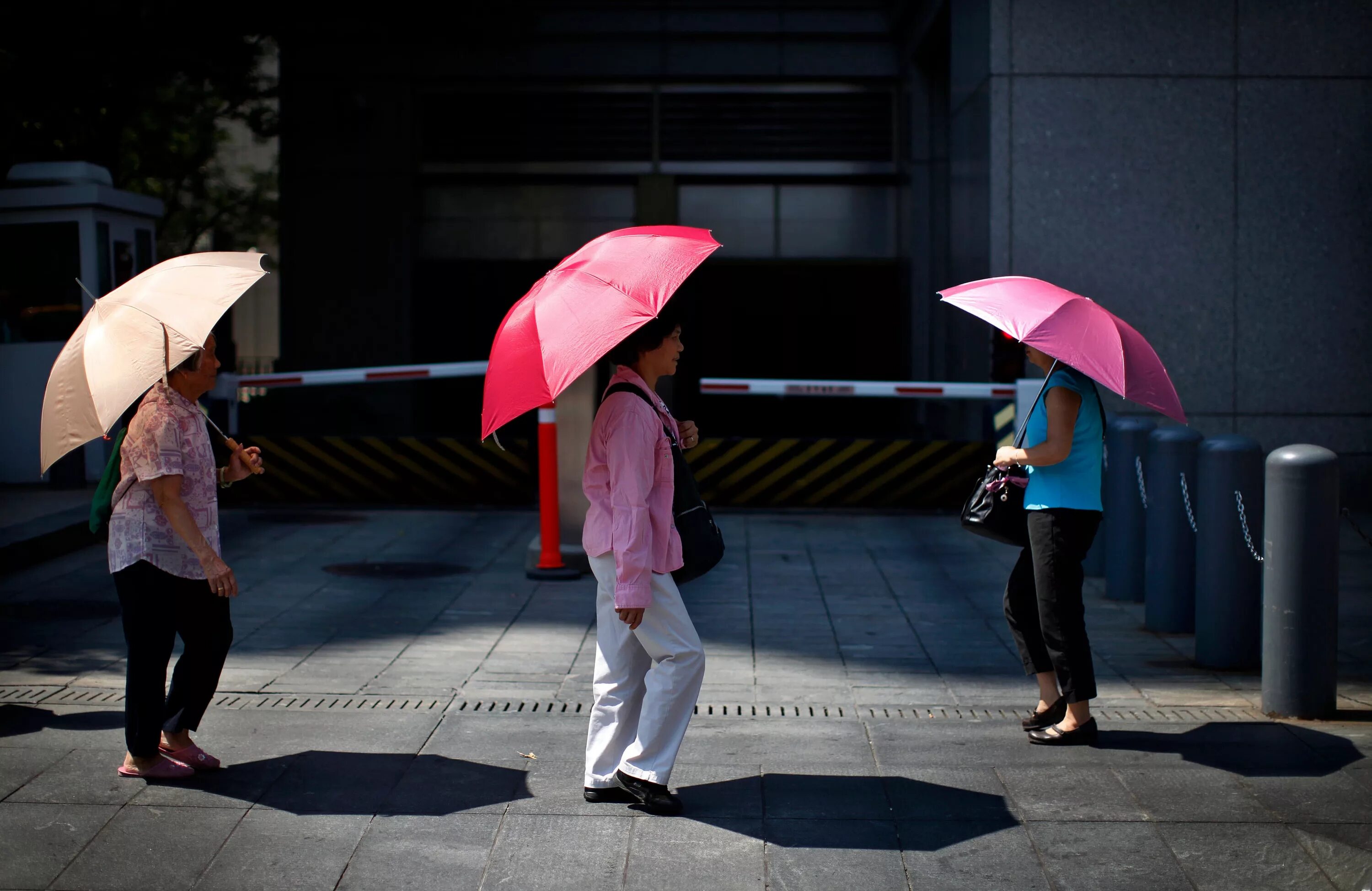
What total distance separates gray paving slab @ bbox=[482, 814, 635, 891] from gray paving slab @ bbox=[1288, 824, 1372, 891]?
2100mm

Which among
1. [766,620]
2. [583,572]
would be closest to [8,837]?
[766,620]

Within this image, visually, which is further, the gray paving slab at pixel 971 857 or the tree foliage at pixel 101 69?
the tree foliage at pixel 101 69

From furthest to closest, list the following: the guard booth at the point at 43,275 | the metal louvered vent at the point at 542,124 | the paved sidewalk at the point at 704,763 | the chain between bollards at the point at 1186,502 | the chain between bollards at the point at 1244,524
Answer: the metal louvered vent at the point at 542,124, the guard booth at the point at 43,275, the chain between bollards at the point at 1186,502, the chain between bollards at the point at 1244,524, the paved sidewalk at the point at 704,763

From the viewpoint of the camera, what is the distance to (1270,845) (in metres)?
4.39

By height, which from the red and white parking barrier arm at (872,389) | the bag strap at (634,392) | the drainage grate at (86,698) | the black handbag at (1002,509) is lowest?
the drainage grate at (86,698)

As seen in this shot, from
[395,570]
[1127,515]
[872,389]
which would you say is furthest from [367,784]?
[872,389]

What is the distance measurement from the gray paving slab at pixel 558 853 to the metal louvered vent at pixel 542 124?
15.6 m

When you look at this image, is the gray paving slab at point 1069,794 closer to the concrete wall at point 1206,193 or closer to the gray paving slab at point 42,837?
the gray paving slab at point 42,837

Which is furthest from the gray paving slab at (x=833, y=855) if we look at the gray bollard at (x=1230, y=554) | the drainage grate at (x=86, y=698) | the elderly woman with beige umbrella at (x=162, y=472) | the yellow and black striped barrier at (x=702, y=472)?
the yellow and black striped barrier at (x=702, y=472)

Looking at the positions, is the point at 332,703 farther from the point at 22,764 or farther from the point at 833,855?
the point at 833,855

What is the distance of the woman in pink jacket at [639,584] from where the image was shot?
4.46 metres

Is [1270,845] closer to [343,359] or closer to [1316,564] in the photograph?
[1316,564]

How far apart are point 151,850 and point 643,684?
1634 mm

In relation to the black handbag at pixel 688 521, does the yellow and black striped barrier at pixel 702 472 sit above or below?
below
